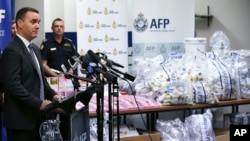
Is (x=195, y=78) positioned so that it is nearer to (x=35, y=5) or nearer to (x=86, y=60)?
(x=86, y=60)

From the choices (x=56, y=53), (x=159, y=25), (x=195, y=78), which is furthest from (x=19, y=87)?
(x=159, y=25)

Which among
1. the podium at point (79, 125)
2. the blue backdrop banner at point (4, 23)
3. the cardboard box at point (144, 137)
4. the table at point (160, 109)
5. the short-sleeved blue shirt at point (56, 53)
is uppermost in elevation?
the blue backdrop banner at point (4, 23)

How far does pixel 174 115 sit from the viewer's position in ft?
15.1

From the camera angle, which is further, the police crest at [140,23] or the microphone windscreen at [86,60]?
the police crest at [140,23]

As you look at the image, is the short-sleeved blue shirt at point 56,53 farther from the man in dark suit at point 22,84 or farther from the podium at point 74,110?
the podium at point 74,110

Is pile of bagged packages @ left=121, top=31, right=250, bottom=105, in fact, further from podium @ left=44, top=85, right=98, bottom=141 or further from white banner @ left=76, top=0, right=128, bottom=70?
podium @ left=44, top=85, right=98, bottom=141

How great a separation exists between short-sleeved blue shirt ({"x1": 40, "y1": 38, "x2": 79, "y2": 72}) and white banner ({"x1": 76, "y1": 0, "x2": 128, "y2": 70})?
0.59 ft

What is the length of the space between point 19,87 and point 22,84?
82 millimetres

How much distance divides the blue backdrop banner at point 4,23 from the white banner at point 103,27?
1.77 m

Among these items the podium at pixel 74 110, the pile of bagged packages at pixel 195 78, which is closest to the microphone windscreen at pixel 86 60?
the podium at pixel 74 110

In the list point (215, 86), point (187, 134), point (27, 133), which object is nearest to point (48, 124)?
point (27, 133)

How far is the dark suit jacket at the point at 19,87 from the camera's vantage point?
2590 millimetres

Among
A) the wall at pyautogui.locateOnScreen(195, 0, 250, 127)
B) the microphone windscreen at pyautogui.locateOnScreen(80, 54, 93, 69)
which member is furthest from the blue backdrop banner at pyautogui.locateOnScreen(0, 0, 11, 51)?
the wall at pyautogui.locateOnScreen(195, 0, 250, 127)

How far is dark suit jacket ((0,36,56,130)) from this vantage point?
8.50ft
